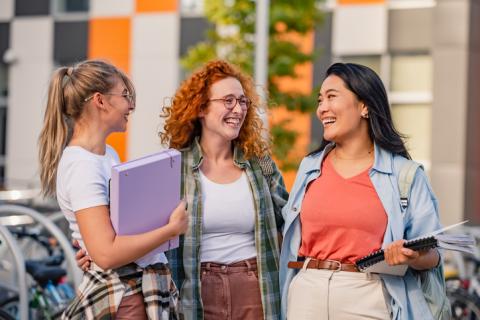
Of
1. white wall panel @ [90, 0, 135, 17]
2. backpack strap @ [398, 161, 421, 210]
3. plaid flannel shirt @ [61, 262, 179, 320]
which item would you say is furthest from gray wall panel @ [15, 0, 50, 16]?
plaid flannel shirt @ [61, 262, 179, 320]

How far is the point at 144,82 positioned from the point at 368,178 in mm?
16863

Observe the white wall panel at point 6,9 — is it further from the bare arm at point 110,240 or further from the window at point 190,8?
the bare arm at point 110,240

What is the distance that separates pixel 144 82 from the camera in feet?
68.5

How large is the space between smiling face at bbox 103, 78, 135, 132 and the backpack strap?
115 centimetres

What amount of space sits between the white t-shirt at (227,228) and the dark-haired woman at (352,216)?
0.20 metres

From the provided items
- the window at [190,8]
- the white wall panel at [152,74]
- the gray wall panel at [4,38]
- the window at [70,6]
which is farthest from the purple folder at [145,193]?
the gray wall panel at [4,38]

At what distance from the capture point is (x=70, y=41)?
2189cm

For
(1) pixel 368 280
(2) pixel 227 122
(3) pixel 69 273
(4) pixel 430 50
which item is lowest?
(3) pixel 69 273

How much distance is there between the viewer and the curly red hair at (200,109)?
4.79 metres

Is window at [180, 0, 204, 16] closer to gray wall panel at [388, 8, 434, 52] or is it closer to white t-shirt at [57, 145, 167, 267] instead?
gray wall panel at [388, 8, 434, 52]

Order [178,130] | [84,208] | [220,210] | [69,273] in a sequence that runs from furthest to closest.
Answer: [69,273], [178,130], [220,210], [84,208]

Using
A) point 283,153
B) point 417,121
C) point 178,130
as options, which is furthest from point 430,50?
point 178,130

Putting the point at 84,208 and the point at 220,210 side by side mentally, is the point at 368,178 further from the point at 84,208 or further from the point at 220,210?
the point at 84,208

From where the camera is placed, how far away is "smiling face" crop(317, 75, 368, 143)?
4301 millimetres
